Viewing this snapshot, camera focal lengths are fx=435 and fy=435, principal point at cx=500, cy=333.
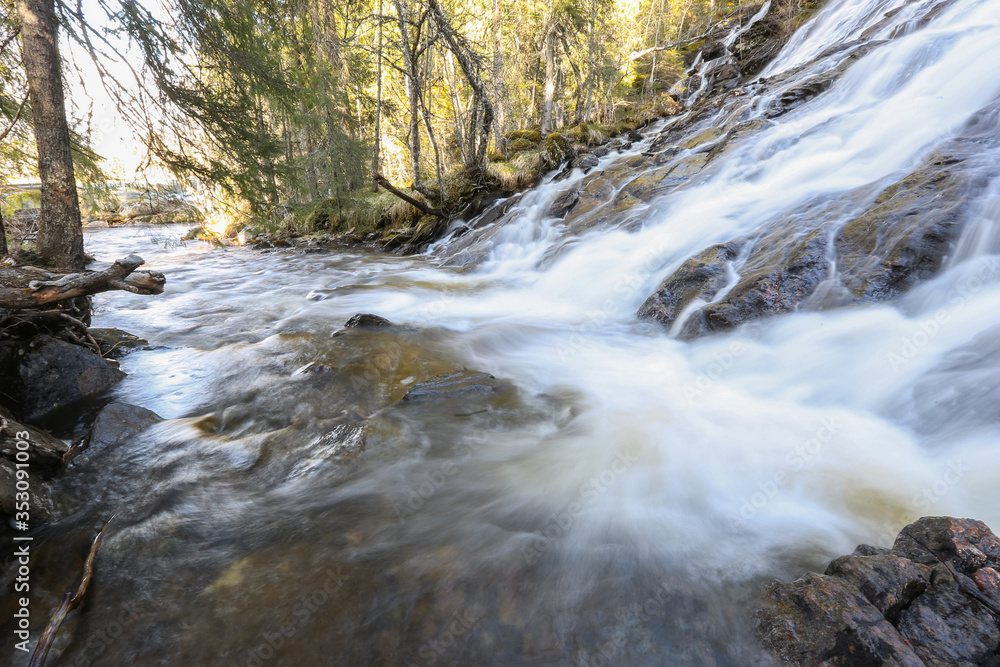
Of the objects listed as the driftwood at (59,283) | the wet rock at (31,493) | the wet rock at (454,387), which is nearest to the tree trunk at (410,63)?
the driftwood at (59,283)

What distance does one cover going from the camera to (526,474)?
3002mm

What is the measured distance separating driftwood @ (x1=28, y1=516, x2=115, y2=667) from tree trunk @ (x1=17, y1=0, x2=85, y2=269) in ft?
11.7

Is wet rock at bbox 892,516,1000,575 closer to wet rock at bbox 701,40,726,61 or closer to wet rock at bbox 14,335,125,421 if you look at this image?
wet rock at bbox 14,335,125,421

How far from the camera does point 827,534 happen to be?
7.68 ft

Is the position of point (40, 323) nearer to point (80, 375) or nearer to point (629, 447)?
point (80, 375)

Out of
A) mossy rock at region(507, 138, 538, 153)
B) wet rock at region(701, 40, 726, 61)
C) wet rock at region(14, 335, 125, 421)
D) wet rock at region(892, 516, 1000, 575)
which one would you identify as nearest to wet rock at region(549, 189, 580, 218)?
mossy rock at region(507, 138, 538, 153)

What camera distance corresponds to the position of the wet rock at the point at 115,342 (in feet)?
14.8

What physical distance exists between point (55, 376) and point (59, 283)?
796 millimetres

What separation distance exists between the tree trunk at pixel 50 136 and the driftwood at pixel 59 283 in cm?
100

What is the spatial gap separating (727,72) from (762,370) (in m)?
20.3

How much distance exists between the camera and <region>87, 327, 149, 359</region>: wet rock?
4520 millimetres

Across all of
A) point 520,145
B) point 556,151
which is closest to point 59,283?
point 556,151

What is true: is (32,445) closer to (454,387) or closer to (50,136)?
(454,387)

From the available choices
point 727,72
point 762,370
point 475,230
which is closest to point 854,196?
point 762,370
